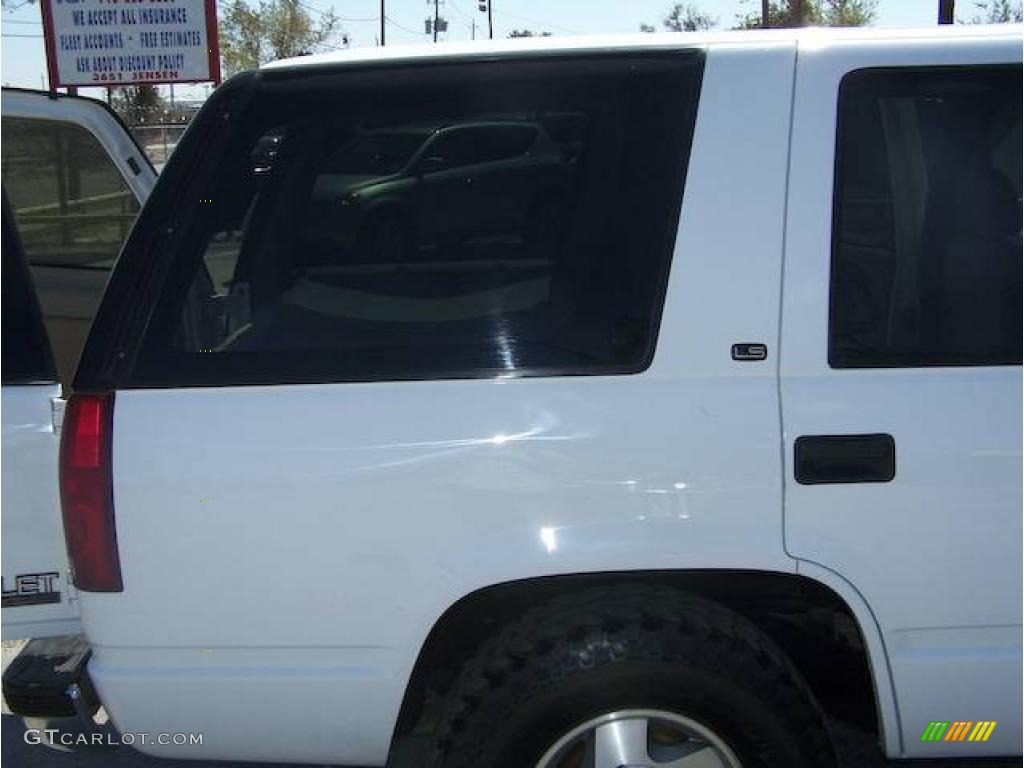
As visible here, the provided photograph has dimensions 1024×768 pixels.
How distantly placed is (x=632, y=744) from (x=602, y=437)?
649 millimetres

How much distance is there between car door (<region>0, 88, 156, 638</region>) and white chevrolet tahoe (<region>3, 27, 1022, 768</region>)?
1.6 inches

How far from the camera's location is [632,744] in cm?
213

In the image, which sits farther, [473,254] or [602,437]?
[473,254]

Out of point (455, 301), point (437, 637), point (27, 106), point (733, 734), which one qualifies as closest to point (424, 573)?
point (437, 637)

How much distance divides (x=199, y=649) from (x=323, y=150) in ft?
4.29

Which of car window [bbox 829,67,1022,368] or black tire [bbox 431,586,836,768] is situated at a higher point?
car window [bbox 829,67,1022,368]

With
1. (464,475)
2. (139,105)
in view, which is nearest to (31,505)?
(464,475)

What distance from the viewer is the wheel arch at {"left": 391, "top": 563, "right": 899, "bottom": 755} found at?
2105mm

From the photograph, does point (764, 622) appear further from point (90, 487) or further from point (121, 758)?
point (121, 758)

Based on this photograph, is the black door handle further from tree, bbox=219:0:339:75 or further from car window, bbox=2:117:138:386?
tree, bbox=219:0:339:75

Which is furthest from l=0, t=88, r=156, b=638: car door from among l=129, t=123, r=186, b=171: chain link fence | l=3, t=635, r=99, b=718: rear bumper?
l=129, t=123, r=186, b=171: chain link fence

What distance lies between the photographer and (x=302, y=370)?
2.10 meters

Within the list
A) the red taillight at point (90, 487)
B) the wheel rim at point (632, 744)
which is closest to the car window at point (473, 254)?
the red taillight at point (90, 487)

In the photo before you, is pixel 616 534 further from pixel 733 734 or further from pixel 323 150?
pixel 323 150
